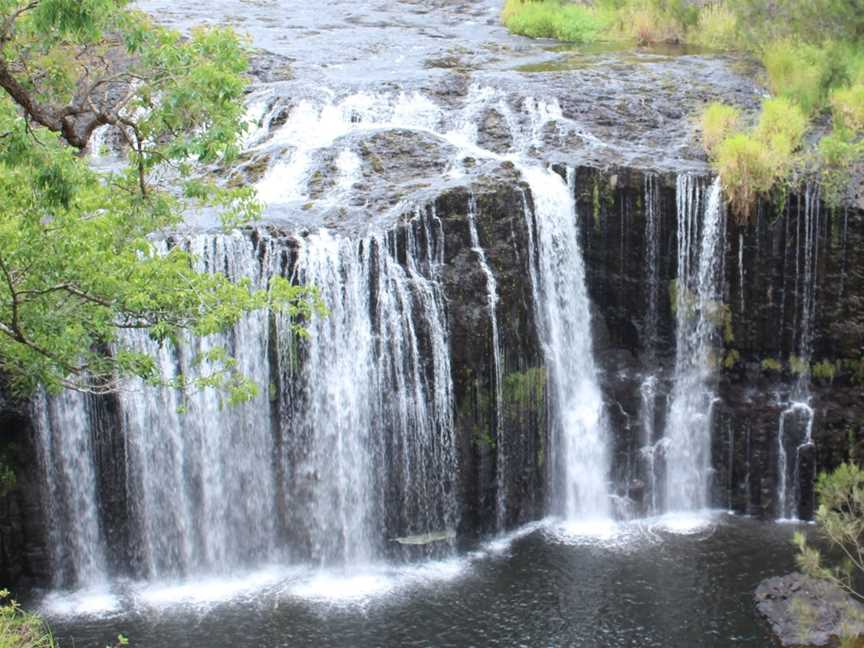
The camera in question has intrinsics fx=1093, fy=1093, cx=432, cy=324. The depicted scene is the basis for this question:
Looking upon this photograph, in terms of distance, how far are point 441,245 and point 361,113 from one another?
193 inches

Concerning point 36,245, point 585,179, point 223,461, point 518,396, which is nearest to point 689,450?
point 518,396

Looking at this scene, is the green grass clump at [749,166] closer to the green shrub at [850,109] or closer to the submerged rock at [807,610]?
the green shrub at [850,109]

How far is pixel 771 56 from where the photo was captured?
21.5 m

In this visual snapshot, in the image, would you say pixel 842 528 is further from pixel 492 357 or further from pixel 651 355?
pixel 492 357

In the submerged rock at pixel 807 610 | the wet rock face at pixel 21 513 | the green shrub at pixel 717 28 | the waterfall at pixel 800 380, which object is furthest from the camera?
the green shrub at pixel 717 28

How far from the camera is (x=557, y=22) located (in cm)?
2756

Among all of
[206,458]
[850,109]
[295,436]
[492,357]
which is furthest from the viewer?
[850,109]

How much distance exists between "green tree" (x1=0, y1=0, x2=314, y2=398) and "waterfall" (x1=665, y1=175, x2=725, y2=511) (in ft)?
27.2

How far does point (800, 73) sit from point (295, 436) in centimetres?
1175

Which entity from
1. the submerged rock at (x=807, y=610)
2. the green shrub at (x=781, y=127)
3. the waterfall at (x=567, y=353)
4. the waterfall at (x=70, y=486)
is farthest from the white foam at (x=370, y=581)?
the green shrub at (x=781, y=127)

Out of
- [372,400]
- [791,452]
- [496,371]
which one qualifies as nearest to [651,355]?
[791,452]

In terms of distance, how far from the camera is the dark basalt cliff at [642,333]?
17047mm

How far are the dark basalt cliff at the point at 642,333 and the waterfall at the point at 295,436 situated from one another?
1.61 feet

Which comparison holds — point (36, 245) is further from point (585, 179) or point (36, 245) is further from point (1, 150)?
point (585, 179)
